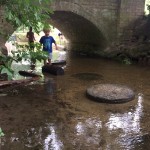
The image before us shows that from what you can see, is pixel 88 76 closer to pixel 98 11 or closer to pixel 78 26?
pixel 98 11

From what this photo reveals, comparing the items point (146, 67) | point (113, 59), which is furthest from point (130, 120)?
point (113, 59)

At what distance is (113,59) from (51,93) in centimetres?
666

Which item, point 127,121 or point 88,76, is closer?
point 127,121

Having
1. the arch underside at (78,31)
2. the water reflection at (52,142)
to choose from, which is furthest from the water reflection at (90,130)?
the arch underside at (78,31)

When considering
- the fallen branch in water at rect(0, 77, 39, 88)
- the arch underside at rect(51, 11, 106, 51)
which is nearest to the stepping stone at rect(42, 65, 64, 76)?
the fallen branch in water at rect(0, 77, 39, 88)

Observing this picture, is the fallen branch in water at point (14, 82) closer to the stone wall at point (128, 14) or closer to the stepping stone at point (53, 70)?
the stepping stone at point (53, 70)

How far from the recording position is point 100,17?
544 inches

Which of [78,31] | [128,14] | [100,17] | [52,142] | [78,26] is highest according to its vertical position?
[128,14]

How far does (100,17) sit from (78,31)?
2.47m

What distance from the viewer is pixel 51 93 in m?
7.70

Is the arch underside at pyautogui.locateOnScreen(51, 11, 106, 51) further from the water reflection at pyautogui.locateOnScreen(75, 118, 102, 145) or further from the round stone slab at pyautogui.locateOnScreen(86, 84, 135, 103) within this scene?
the water reflection at pyautogui.locateOnScreen(75, 118, 102, 145)

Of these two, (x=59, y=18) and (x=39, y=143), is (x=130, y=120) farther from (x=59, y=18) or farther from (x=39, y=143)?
(x=59, y=18)

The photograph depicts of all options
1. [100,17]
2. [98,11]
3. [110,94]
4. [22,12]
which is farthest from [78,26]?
[22,12]

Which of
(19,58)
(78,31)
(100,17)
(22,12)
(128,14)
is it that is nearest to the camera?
(22,12)
